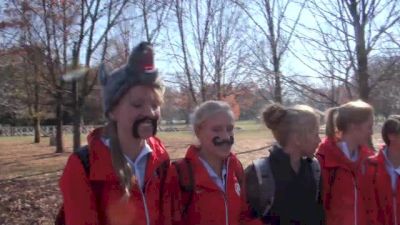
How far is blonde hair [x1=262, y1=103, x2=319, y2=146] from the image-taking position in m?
3.60

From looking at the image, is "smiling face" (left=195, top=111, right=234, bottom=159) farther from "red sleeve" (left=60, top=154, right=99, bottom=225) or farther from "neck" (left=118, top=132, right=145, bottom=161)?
"red sleeve" (left=60, top=154, right=99, bottom=225)

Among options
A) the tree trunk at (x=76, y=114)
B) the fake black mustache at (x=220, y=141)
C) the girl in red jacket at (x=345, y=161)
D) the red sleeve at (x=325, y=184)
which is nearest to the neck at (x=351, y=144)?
the girl in red jacket at (x=345, y=161)

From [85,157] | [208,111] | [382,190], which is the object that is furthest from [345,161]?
[85,157]

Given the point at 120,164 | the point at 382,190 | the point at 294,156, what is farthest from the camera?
the point at 382,190

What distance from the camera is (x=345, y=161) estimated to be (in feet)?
12.4

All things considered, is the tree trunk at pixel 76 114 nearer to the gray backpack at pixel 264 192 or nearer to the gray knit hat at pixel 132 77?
the gray backpack at pixel 264 192

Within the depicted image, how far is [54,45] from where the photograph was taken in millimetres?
13234

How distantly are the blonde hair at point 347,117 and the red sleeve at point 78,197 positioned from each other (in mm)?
2340

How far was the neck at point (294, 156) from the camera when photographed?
3.56 meters

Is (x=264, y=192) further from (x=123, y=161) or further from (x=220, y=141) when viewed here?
(x=123, y=161)

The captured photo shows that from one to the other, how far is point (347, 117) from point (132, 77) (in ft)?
6.80

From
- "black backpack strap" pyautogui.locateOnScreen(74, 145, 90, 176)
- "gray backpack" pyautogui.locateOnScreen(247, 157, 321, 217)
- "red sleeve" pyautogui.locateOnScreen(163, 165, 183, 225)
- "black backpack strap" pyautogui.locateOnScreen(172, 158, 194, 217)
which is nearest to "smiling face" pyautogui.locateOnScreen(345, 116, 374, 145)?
"gray backpack" pyautogui.locateOnScreen(247, 157, 321, 217)

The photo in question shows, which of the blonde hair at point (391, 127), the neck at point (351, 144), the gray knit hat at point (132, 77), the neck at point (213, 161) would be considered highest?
the gray knit hat at point (132, 77)

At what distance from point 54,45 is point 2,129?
3974 cm
